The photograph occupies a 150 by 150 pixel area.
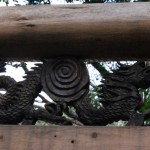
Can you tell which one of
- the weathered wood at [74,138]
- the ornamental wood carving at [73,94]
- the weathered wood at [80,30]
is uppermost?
the weathered wood at [80,30]

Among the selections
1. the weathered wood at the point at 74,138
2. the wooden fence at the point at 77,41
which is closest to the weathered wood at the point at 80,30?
the wooden fence at the point at 77,41

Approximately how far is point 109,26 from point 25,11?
31cm

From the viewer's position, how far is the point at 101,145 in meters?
1.60

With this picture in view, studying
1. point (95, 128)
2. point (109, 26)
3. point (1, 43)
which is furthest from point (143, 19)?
point (1, 43)

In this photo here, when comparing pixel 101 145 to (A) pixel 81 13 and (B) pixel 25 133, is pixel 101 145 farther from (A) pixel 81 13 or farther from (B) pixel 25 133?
(A) pixel 81 13

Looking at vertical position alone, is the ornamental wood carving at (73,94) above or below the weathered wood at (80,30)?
below

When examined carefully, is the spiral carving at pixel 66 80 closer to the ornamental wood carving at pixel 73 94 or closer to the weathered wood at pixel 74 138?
the ornamental wood carving at pixel 73 94

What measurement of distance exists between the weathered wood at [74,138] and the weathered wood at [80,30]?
0.96 ft

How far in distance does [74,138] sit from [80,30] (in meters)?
0.37

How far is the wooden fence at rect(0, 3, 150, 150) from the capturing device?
1620 mm

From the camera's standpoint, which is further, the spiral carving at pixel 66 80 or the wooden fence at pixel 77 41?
the spiral carving at pixel 66 80

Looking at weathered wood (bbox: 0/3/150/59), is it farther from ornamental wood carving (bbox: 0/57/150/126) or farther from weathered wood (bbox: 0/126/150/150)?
weathered wood (bbox: 0/126/150/150)

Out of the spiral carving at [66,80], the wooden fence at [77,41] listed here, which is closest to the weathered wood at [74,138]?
the wooden fence at [77,41]

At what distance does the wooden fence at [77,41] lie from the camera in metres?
1.62
